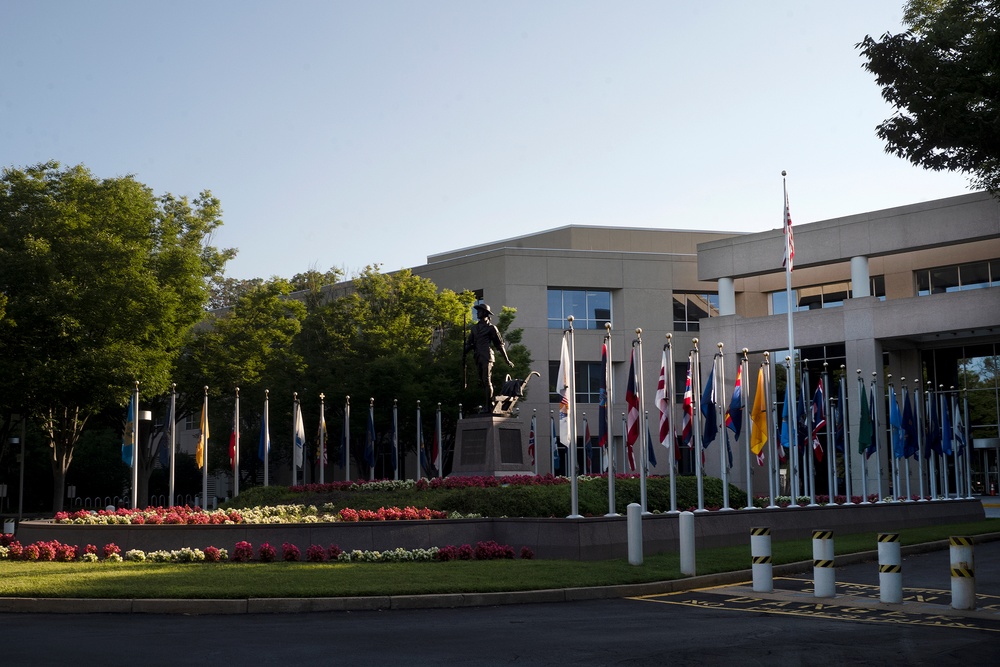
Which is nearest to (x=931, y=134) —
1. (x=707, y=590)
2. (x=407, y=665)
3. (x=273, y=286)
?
(x=707, y=590)

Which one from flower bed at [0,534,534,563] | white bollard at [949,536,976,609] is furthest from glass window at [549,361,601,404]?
white bollard at [949,536,976,609]

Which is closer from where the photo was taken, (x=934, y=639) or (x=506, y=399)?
(x=934, y=639)

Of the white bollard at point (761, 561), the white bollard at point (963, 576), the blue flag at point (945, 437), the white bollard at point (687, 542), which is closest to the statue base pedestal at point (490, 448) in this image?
the white bollard at point (687, 542)

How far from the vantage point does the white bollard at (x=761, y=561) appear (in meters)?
18.0

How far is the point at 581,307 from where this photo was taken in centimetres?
6744

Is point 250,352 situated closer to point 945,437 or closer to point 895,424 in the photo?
point 895,424

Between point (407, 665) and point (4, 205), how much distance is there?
39.3 m

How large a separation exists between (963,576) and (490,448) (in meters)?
16.9

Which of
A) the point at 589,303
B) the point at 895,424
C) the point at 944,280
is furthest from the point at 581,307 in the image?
the point at 895,424

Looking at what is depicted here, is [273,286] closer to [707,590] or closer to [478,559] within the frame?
[478,559]

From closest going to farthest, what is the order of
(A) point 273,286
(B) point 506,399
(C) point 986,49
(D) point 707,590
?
1. (D) point 707,590
2. (C) point 986,49
3. (B) point 506,399
4. (A) point 273,286

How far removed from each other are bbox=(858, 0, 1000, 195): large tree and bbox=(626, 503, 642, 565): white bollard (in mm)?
10773

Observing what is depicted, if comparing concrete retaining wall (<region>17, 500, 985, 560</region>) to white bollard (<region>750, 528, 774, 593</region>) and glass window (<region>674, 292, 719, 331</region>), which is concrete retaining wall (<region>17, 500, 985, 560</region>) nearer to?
white bollard (<region>750, 528, 774, 593</region>)

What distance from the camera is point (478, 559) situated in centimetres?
2183
